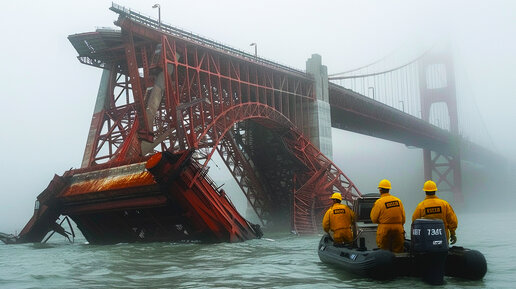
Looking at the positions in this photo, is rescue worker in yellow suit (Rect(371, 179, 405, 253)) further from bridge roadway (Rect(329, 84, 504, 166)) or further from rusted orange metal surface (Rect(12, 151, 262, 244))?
bridge roadway (Rect(329, 84, 504, 166))

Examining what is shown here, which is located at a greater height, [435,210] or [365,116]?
[365,116]

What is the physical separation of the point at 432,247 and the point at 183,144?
20.7 m

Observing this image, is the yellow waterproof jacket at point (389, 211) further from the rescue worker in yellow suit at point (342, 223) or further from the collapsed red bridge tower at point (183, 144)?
the collapsed red bridge tower at point (183, 144)

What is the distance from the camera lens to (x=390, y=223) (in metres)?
14.0

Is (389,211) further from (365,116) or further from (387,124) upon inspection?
(387,124)

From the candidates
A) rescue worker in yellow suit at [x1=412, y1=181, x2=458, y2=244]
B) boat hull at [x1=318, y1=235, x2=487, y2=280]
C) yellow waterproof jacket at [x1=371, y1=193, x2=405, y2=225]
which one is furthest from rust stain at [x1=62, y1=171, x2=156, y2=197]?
rescue worker in yellow suit at [x1=412, y1=181, x2=458, y2=244]

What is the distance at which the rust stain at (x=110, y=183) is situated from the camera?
24719 millimetres

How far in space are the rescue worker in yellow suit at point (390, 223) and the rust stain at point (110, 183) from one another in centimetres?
1272

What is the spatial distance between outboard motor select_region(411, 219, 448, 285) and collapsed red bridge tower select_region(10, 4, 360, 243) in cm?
1340

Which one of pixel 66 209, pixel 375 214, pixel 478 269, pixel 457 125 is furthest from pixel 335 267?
pixel 457 125

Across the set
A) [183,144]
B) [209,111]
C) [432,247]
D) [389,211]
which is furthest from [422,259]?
[209,111]

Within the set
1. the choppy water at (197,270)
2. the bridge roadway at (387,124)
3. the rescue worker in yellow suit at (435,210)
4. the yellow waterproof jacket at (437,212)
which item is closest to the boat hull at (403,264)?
the choppy water at (197,270)

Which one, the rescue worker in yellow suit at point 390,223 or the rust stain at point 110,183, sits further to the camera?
the rust stain at point 110,183

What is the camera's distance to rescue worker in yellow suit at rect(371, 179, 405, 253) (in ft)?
45.8
